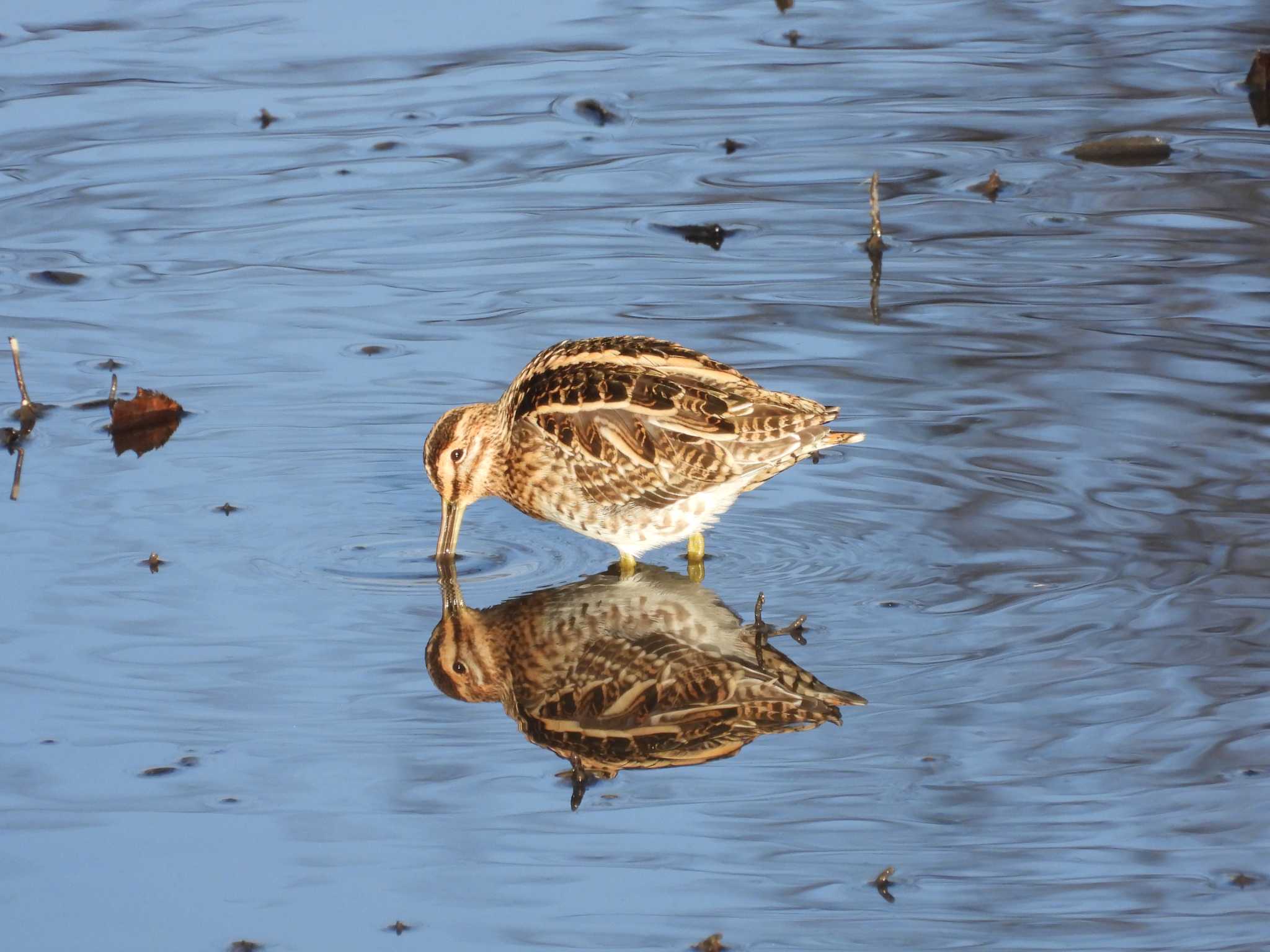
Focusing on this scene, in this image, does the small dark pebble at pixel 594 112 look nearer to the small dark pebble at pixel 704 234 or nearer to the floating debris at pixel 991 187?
the small dark pebble at pixel 704 234

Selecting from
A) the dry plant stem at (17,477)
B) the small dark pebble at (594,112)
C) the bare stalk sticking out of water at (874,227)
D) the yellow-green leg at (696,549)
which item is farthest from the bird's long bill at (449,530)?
the small dark pebble at (594,112)

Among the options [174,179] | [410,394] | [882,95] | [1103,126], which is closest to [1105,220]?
[1103,126]

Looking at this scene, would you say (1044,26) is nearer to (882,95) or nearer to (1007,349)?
(882,95)

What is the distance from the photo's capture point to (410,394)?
9469 mm

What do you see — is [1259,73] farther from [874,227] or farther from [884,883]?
[884,883]

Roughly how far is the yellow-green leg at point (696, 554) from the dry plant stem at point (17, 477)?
278cm

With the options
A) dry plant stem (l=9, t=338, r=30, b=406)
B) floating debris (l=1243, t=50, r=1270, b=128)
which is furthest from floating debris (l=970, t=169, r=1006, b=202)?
dry plant stem (l=9, t=338, r=30, b=406)

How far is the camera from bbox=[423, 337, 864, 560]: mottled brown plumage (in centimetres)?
797

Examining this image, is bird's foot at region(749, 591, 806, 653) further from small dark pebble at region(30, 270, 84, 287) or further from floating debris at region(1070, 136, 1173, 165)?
floating debris at region(1070, 136, 1173, 165)

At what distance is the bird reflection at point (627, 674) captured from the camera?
6.61m

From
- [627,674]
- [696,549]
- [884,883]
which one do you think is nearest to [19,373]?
[696,549]

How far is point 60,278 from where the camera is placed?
10.8m

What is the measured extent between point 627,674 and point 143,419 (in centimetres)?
315

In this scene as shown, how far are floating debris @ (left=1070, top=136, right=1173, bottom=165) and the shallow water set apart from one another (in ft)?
0.34
